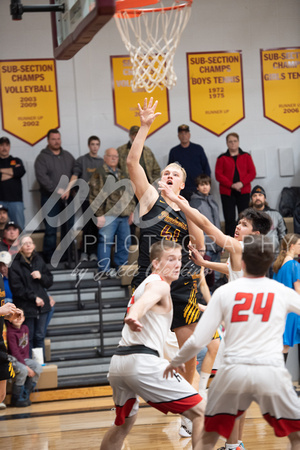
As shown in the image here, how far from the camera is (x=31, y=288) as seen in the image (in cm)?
871

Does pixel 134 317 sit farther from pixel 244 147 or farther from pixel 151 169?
pixel 244 147

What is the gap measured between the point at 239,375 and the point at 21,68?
9.69 m

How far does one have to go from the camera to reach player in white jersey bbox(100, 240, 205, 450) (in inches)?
166

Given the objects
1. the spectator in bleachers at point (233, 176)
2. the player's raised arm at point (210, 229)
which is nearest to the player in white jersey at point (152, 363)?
the player's raised arm at point (210, 229)

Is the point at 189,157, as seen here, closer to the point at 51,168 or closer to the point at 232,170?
the point at 232,170

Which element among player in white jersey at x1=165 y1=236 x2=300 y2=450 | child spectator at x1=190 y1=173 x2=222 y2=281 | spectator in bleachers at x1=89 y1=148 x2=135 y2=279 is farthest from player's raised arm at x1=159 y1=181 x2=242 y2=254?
child spectator at x1=190 y1=173 x2=222 y2=281

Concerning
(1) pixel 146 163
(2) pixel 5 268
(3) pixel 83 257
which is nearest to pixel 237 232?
(2) pixel 5 268

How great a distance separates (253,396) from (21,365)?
477cm

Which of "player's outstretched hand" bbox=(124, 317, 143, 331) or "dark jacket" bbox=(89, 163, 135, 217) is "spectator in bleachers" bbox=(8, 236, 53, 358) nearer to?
"dark jacket" bbox=(89, 163, 135, 217)

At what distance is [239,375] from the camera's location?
149 inches

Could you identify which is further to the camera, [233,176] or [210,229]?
[233,176]

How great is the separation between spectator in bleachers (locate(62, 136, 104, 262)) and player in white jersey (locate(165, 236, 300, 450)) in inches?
290

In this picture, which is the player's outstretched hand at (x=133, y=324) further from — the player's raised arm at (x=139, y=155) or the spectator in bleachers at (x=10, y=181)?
the spectator in bleachers at (x=10, y=181)

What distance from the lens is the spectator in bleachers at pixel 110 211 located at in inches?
408
